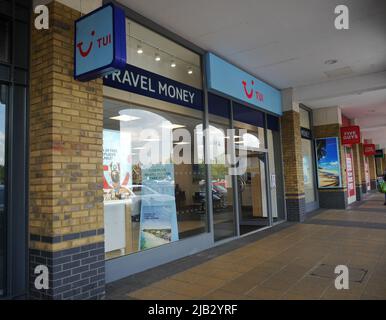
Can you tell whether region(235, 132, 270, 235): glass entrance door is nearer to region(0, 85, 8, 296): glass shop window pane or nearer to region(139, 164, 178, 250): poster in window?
region(139, 164, 178, 250): poster in window

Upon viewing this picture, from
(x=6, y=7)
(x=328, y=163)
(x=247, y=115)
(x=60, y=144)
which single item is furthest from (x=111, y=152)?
(x=328, y=163)

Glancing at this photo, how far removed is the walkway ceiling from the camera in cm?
471

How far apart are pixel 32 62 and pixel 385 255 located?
221 inches

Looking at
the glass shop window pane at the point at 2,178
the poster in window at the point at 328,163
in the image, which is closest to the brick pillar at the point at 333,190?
the poster in window at the point at 328,163

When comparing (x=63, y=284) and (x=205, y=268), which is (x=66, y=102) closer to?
(x=63, y=284)

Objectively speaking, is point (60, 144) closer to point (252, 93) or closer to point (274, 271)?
point (274, 271)

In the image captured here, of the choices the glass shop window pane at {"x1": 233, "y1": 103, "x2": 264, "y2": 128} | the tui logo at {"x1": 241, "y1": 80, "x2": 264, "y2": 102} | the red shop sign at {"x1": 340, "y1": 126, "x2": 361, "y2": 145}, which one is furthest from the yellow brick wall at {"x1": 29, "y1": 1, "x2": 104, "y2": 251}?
the red shop sign at {"x1": 340, "y1": 126, "x2": 361, "y2": 145}

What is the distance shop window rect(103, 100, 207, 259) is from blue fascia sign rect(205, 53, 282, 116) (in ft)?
2.81

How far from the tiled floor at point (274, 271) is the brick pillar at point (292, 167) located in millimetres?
2035

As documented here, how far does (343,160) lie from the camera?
11961 millimetres

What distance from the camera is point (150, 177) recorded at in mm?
5020
